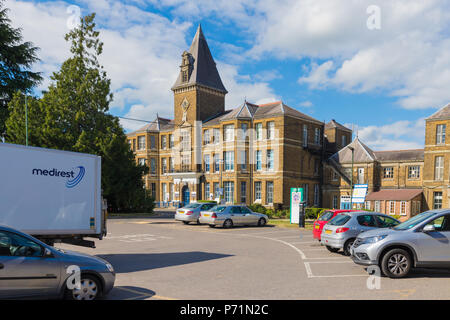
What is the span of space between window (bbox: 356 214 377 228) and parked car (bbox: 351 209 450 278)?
319 cm

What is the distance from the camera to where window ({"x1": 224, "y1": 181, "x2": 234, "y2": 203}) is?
148 ft

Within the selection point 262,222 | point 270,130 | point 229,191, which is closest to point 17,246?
point 262,222

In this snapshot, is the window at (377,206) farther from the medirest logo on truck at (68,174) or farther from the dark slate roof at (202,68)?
the medirest logo on truck at (68,174)

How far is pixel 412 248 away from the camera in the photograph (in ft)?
28.1

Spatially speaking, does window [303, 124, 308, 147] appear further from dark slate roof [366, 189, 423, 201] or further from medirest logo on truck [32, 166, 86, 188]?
medirest logo on truck [32, 166, 86, 188]

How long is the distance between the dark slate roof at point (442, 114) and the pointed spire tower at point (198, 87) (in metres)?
25.4

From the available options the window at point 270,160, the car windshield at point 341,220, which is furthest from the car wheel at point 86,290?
the window at point 270,160

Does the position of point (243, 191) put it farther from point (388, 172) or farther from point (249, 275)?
point (249, 275)

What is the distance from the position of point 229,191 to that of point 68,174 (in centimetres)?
3538

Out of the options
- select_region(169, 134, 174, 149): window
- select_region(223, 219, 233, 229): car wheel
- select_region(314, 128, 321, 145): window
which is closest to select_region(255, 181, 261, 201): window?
select_region(314, 128, 321, 145): window

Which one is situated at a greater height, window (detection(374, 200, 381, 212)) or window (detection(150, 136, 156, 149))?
window (detection(150, 136, 156, 149))
